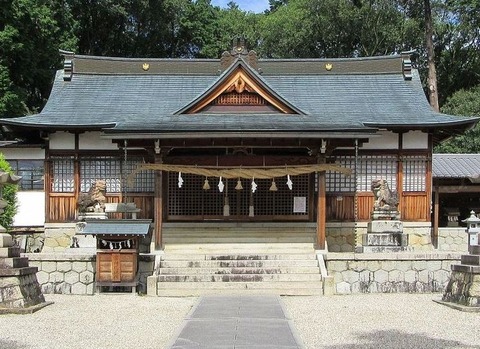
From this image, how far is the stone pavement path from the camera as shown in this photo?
9.06 metres

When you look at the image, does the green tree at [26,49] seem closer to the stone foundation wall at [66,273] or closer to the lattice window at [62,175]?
the lattice window at [62,175]

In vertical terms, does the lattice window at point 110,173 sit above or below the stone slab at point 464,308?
above

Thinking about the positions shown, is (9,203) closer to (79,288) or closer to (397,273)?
(79,288)

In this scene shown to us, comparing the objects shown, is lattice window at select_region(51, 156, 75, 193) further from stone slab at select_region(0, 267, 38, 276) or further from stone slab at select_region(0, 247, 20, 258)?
stone slab at select_region(0, 267, 38, 276)

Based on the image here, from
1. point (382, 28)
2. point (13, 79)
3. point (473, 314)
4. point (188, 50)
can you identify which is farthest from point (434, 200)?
point (188, 50)

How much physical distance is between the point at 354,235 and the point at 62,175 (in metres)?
9.78

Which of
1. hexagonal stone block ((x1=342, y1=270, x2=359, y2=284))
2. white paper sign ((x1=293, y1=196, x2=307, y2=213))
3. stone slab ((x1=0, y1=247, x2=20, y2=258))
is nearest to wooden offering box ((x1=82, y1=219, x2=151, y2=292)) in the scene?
stone slab ((x1=0, y1=247, x2=20, y2=258))

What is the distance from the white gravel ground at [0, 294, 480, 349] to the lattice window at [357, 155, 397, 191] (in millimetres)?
5851

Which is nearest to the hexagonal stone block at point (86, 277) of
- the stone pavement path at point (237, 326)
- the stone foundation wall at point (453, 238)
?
the stone pavement path at point (237, 326)

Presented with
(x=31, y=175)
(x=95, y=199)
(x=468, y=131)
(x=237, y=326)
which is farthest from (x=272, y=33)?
(x=237, y=326)

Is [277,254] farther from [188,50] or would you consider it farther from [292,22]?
[188,50]

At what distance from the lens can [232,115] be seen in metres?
19.3

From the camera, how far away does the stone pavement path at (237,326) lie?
906cm

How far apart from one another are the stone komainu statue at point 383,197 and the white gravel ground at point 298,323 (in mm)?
3858
